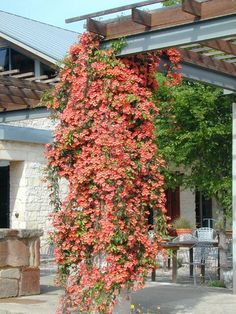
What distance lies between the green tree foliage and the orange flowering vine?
4.25m

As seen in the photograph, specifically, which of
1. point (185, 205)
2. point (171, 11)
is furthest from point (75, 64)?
point (185, 205)

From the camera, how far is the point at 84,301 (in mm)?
8008

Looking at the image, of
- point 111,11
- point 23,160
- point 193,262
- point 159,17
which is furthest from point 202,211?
point 111,11

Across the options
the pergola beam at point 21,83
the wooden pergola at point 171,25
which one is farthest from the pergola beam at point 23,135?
the wooden pergola at point 171,25

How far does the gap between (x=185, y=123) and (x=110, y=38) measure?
4799 millimetres

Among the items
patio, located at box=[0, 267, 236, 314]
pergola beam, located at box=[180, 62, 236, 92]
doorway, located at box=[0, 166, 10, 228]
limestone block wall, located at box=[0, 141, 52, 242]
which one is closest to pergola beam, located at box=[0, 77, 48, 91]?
limestone block wall, located at box=[0, 141, 52, 242]

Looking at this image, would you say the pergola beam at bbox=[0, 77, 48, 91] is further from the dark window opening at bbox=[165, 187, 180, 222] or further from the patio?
the dark window opening at bbox=[165, 187, 180, 222]

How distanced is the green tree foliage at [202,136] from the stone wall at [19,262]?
287 cm

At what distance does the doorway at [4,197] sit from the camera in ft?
54.8

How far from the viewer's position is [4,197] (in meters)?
16.9

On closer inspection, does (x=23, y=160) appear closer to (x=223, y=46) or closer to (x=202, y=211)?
(x=223, y=46)

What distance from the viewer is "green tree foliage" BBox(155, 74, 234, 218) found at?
41.4ft

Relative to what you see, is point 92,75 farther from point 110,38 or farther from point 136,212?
point 136,212

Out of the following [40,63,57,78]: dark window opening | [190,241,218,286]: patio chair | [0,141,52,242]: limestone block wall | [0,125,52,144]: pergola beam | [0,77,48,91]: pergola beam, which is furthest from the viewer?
[40,63,57,78]: dark window opening
